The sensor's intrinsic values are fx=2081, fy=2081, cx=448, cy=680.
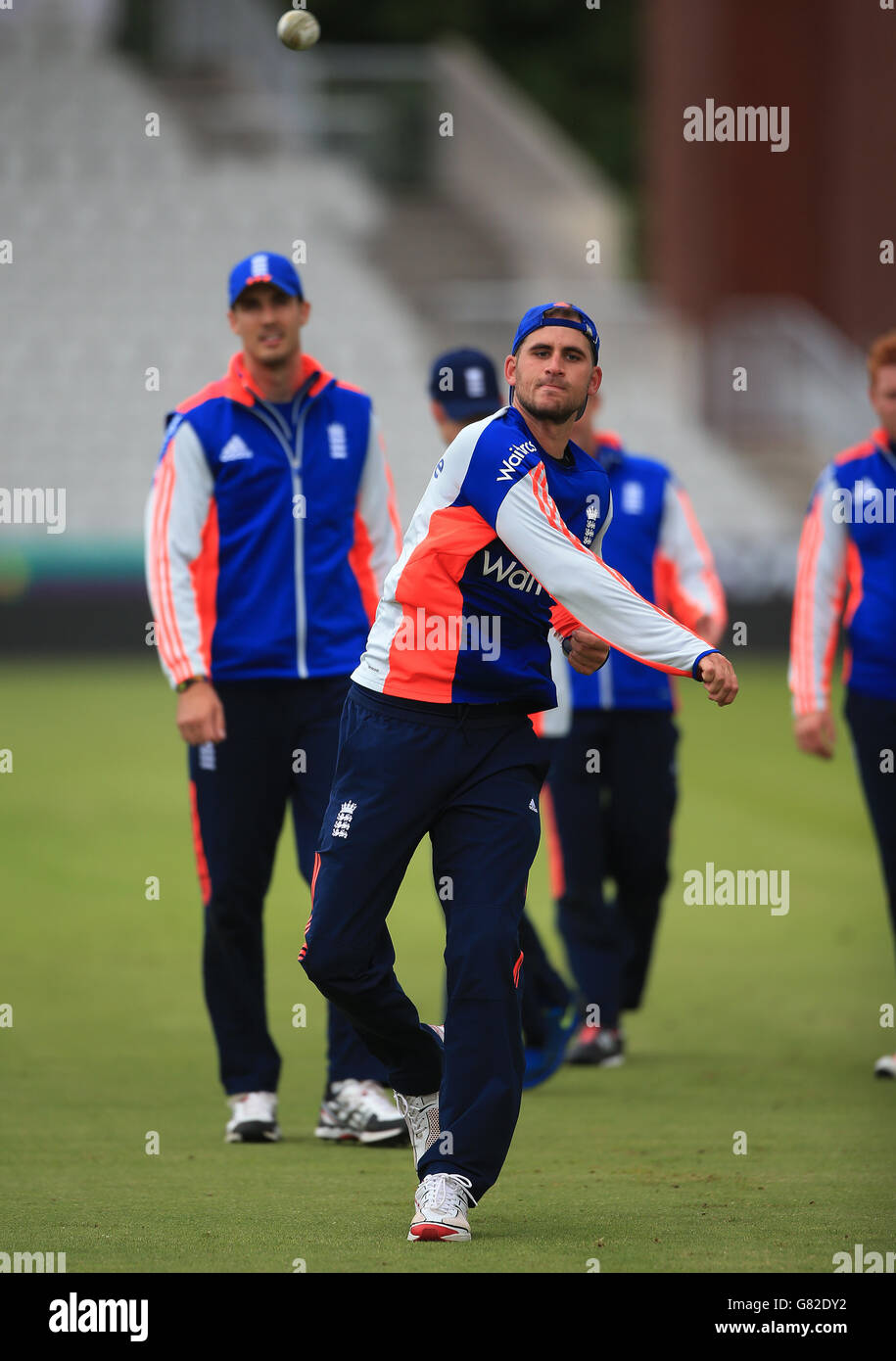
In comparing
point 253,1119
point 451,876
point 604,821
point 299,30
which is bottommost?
point 253,1119

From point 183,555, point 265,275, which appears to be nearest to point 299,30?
point 265,275

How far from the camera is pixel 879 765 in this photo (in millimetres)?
7203

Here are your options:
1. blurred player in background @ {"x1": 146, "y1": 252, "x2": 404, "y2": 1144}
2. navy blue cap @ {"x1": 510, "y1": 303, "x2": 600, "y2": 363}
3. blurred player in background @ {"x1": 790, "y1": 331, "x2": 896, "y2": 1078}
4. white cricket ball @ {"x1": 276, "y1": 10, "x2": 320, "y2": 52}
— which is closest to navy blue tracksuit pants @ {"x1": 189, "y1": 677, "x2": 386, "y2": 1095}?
blurred player in background @ {"x1": 146, "y1": 252, "x2": 404, "y2": 1144}

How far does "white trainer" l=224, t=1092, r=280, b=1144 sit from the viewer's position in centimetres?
634

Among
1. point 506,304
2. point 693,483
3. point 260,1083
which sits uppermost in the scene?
point 506,304

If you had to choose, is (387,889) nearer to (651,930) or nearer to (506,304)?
(651,930)

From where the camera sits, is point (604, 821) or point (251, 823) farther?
point (604, 821)

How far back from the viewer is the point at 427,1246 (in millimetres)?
4809

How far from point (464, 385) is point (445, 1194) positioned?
329cm

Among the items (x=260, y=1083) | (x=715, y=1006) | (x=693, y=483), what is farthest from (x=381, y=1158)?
(x=693, y=483)

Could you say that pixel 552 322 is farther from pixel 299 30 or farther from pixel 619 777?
pixel 619 777

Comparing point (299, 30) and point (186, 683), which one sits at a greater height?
point (299, 30)

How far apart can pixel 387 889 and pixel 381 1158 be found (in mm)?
1311

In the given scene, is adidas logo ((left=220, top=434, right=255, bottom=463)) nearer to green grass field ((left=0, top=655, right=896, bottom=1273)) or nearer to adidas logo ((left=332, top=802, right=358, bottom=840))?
adidas logo ((left=332, top=802, right=358, bottom=840))
